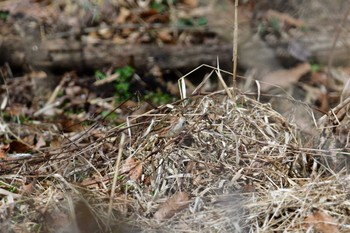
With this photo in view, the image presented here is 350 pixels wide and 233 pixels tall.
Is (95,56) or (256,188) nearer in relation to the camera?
(256,188)

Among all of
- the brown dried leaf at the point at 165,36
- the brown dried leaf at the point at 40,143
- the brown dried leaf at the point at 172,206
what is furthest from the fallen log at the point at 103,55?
the brown dried leaf at the point at 172,206

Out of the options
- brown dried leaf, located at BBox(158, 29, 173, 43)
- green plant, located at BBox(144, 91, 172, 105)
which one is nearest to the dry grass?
green plant, located at BBox(144, 91, 172, 105)

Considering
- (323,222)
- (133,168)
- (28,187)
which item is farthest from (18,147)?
(323,222)

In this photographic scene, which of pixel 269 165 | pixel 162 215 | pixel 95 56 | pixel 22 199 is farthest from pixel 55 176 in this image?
pixel 95 56

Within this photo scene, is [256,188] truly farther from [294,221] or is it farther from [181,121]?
[181,121]

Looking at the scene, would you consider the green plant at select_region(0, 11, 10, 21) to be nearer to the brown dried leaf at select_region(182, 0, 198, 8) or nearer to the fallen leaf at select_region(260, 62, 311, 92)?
the brown dried leaf at select_region(182, 0, 198, 8)

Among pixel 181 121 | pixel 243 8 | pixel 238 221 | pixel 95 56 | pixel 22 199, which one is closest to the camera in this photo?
pixel 238 221

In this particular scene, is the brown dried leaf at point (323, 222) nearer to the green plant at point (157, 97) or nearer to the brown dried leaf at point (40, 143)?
the brown dried leaf at point (40, 143)

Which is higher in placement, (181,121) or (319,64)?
(181,121)
